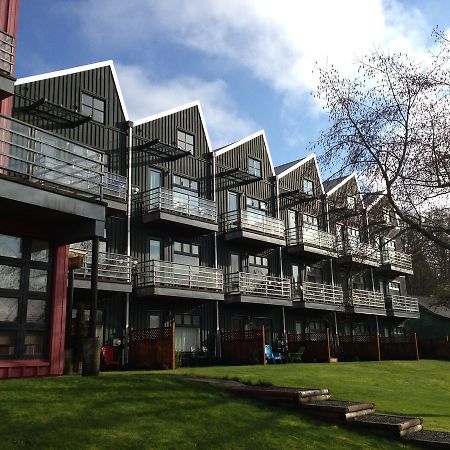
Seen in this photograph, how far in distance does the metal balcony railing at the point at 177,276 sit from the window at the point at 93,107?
22.1 feet

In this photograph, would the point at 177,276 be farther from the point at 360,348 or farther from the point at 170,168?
the point at 360,348

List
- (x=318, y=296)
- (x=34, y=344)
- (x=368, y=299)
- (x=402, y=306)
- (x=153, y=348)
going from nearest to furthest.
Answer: (x=34, y=344), (x=153, y=348), (x=318, y=296), (x=368, y=299), (x=402, y=306)

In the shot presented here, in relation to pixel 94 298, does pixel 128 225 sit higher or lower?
higher

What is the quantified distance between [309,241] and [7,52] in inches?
856

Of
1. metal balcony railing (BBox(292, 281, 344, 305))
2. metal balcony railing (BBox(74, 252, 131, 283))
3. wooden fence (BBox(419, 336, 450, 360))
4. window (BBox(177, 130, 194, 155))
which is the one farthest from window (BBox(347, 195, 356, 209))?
wooden fence (BBox(419, 336, 450, 360))

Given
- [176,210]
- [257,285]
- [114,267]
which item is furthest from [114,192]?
[257,285]

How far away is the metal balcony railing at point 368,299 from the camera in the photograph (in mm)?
34281

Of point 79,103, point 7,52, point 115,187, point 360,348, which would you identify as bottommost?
point 360,348

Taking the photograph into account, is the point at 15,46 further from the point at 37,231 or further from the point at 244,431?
the point at 244,431

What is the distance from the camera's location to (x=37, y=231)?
42.4ft

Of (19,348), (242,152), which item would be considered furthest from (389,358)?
(19,348)

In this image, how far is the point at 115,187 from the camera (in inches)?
866

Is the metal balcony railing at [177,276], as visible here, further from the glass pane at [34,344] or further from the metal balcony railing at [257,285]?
the glass pane at [34,344]

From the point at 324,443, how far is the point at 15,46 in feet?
39.9
